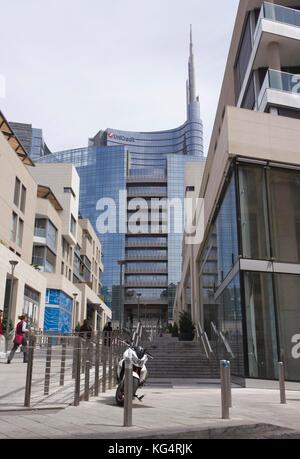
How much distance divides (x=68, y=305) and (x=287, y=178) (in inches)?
1684

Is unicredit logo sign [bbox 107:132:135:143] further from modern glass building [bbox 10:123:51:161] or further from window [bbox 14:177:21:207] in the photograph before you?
window [bbox 14:177:21:207]

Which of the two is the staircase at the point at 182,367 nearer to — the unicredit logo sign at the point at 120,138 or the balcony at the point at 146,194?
the balcony at the point at 146,194

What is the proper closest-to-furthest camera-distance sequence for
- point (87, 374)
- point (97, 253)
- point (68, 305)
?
point (87, 374), point (68, 305), point (97, 253)

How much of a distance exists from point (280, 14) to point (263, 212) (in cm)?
1030

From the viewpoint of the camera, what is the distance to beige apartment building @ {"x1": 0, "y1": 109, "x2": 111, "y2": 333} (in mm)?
36406

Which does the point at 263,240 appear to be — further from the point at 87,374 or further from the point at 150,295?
the point at 150,295

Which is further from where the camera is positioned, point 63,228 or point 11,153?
point 63,228

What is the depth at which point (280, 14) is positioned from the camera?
21.4m

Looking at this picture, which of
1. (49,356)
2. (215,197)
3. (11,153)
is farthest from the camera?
(11,153)

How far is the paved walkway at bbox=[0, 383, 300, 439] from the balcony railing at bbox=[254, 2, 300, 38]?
16.9 metres

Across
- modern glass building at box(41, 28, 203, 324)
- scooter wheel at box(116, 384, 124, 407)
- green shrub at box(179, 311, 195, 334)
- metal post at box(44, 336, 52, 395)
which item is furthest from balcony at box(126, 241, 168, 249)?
metal post at box(44, 336, 52, 395)

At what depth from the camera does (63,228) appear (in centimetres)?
5859

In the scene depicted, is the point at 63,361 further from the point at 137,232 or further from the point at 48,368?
the point at 137,232
